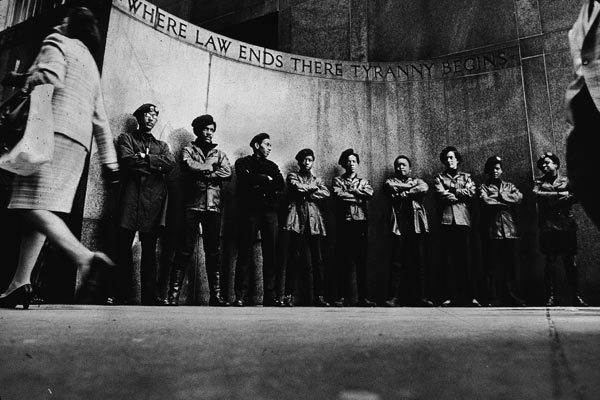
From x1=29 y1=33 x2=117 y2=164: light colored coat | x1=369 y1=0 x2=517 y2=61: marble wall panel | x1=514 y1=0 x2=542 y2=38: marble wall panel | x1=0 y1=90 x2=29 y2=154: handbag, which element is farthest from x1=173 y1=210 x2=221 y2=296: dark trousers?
x1=514 y1=0 x2=542 y2=38: marble wall panel

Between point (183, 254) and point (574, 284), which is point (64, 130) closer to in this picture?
point (183, 254)

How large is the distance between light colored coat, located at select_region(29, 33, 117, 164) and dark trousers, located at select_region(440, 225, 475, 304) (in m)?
5.49

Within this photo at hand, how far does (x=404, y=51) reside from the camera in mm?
10102

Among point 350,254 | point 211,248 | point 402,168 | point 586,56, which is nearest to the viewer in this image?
point 586,56

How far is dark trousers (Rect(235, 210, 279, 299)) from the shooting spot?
6480 millimetres

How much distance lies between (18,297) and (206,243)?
114 inches

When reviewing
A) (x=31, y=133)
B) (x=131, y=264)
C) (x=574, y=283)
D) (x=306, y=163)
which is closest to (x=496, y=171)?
(x=574, y=283)

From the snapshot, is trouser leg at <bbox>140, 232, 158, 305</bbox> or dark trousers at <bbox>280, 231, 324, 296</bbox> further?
dark trousers at <bbox>280, 231, 324, 296</bbox>

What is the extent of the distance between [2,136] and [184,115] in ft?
14.9

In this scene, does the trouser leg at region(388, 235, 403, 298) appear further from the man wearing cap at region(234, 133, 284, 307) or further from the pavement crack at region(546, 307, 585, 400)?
the pavement crack at region(546, 307, 585, 400)

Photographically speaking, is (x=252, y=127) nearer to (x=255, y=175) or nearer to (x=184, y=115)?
(x=184, y=115)

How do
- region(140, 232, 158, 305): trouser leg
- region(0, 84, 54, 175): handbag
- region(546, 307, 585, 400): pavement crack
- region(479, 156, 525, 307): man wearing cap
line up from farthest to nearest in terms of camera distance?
region(479, 156, 525, 307): man wearing cap
region(140, 232, 158, 305): trouser leg
region(0, 84, 54, 175): handbag
region(546, 307, 585, 400): pavement crack

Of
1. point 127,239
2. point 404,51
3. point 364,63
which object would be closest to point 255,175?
point 127,239

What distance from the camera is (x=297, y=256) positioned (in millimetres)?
6977
